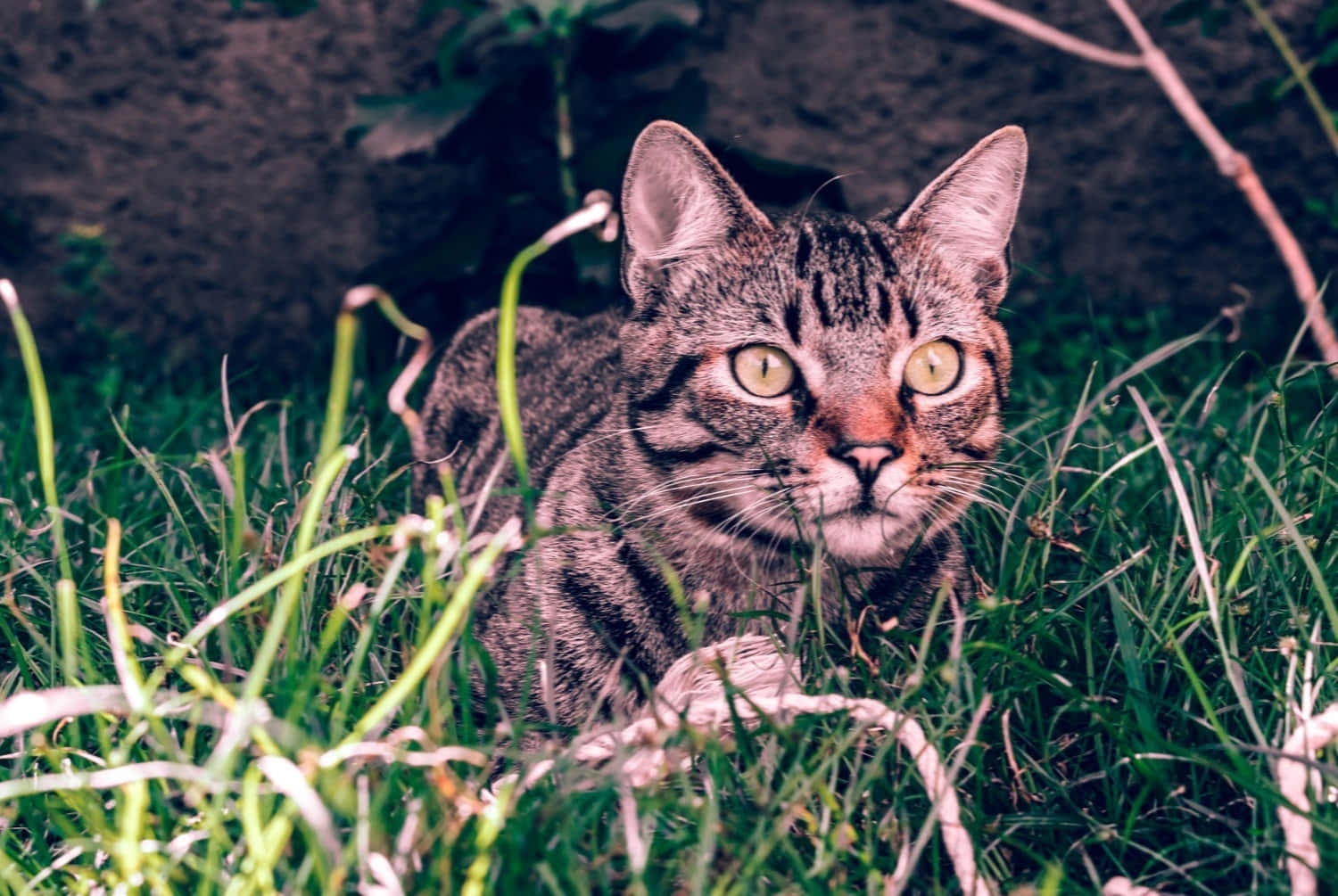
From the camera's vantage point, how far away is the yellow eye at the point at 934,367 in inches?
71.1

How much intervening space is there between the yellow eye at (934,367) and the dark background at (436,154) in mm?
2027

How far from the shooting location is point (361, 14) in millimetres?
3721

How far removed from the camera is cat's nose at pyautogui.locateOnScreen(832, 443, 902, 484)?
5.39 feet

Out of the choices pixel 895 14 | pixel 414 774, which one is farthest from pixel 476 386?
pixel 895 14

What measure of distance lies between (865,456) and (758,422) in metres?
0.18

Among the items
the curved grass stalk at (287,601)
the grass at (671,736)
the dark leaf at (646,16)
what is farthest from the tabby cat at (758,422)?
the dark leaf at (646,16)

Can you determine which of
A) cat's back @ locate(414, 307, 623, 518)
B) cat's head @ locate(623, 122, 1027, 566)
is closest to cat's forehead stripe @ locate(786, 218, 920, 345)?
cat's head @ locate(623, 122, 1027, 566)

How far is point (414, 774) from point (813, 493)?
0.70 metres

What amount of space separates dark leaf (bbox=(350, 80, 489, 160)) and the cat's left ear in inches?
64.5

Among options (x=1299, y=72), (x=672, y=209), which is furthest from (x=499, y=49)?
(x=1299, y=72)

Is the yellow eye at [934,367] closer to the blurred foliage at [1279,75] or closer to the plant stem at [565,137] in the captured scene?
the blurred foliage at [1279,75]

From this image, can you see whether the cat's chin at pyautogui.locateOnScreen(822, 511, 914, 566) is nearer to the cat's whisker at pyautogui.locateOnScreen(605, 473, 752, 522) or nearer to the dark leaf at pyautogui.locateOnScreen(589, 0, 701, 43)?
the cat's whisker at pyautogui.locateOnScreen(605, 473, 752, 522)

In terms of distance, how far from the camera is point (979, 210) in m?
1.93

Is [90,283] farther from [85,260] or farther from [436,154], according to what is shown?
[436,154]
